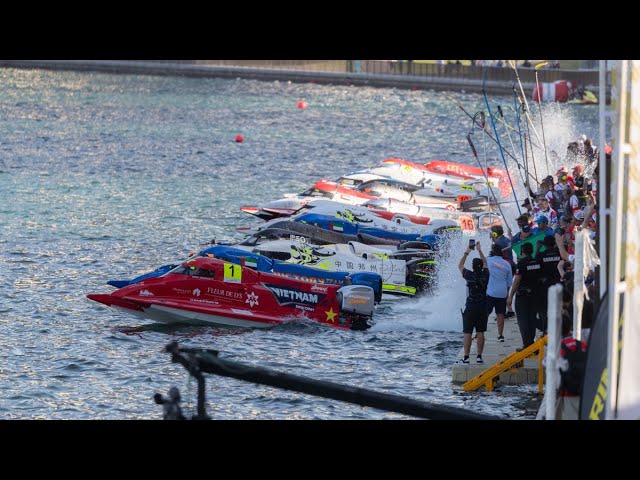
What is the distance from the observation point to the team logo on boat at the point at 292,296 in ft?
73.4

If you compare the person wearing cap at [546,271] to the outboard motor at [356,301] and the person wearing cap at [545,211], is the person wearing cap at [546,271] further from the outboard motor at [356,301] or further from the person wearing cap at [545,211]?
the person wearing cap at [545,211]

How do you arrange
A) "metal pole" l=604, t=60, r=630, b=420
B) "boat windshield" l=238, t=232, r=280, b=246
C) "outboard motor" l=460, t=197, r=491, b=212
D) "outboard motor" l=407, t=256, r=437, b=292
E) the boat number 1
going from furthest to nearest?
"outboard motor" l=460, t=197, r=491, b=212, "boat windshield" l=238, t=232, r=280, b=246, "outboard motor" l=407, t=256, r=437, b=292, the boat number 1, "metal pole" l=604, t=60, r=630, b=420

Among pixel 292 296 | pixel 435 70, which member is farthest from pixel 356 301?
pixel 435 70

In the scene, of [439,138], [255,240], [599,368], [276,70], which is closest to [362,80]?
[276,70]

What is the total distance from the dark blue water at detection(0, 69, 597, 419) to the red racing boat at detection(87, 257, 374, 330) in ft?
1.07

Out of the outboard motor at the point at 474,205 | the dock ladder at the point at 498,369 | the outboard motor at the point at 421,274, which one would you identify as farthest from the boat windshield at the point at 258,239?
the dock ladder at the point at 498,369

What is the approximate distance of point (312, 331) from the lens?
Answer: 2214cm

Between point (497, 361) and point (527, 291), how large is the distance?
4.70 feet

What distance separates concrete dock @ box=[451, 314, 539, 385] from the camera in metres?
17.6

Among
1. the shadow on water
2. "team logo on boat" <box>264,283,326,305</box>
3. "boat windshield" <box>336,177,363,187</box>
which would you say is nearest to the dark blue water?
the shadow on water

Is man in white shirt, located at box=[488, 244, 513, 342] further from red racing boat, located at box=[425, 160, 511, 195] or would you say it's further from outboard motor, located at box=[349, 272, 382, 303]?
red racing boat, located at box=[425, 160, 511, 195]

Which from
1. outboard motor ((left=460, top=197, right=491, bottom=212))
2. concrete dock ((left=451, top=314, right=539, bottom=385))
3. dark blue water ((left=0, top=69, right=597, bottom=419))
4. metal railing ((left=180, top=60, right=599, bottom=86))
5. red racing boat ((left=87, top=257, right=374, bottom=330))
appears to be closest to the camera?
concrete dock ((left=451, top=314, right=539, bottom=385))

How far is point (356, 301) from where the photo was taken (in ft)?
72.2

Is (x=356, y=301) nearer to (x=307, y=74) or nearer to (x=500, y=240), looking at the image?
(x=500, y=240)
